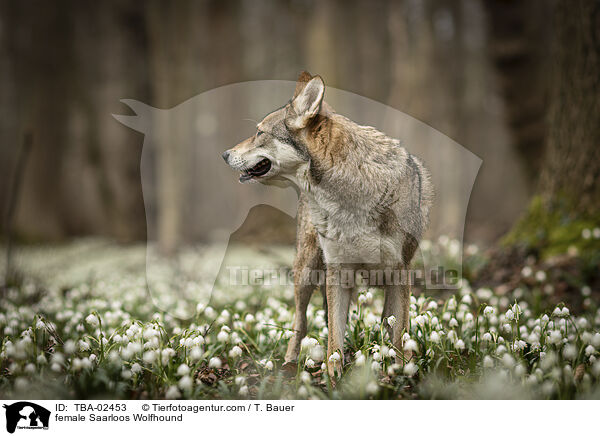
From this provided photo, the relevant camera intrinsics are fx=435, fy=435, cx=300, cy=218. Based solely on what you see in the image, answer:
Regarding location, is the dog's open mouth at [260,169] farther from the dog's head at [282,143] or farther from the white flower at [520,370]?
the white flower at [520,370]

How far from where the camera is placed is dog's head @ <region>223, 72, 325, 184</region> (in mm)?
3000

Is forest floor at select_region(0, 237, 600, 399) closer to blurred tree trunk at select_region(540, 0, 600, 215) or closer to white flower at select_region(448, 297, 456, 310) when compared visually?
white flower at select_region(448, 297, 456, 310)

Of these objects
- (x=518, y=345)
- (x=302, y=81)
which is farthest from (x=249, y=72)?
(x=518, y=345)

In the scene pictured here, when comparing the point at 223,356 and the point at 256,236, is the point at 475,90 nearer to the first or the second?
the point at 256,236

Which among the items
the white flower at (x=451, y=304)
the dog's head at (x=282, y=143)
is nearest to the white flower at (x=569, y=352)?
the white flower at (x=451, y=304)

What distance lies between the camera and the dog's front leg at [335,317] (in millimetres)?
3070

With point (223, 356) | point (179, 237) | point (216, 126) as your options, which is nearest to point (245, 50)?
point (216, 126)

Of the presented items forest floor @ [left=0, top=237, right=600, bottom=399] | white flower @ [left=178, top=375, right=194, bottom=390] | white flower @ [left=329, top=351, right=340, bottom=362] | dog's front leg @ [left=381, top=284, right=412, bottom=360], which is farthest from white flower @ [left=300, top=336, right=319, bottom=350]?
white flower @ [left=178, top=375, right=194, bottom=390]

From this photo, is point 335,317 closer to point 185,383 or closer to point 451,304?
point 185,383

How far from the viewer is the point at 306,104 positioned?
3002 mm
